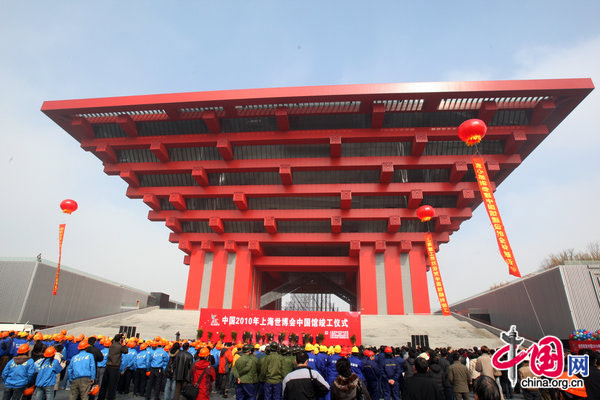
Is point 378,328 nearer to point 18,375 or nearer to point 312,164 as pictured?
point 312,164

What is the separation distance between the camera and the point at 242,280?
88.9ft

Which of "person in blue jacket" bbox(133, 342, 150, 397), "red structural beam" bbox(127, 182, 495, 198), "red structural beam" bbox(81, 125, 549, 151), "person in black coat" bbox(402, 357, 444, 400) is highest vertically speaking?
"red structural beam" bbox(81, 125, 549, 151)

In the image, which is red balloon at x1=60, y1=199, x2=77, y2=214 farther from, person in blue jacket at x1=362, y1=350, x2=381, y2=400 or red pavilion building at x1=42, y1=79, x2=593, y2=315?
person in blue jacket at x1=362, y1=350, x2=381, y2=400

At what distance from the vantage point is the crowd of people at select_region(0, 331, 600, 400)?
177 inches

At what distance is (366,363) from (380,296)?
17945mm

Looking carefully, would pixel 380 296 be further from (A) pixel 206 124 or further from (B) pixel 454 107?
(A) pixel 206 124

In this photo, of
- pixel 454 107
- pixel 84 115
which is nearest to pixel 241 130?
pixel 84 115

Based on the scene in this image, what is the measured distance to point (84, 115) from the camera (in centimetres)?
2436

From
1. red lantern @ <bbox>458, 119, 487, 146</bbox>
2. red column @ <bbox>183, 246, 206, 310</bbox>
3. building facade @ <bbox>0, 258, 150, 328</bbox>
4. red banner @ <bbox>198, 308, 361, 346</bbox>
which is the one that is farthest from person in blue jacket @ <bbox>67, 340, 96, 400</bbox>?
red column @ <bbox>183, 246, 206, 310</bbox>

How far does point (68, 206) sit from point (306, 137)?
1509 centimetres

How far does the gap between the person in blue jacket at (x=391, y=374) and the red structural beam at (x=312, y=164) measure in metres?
17.1

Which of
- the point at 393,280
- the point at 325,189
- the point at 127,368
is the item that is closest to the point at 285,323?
the point at 127,368

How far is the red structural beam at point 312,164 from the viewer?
2428 centimetres

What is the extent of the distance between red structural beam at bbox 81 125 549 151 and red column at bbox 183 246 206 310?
894 centimetres
